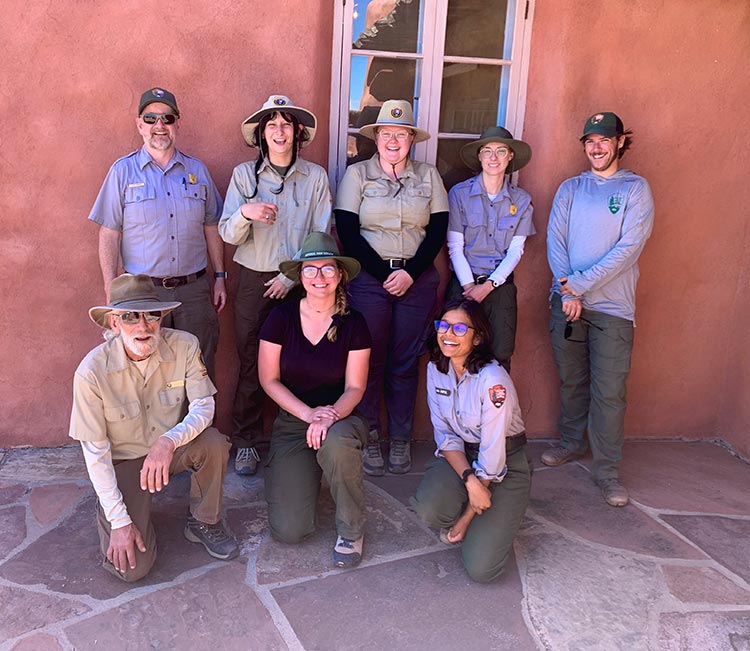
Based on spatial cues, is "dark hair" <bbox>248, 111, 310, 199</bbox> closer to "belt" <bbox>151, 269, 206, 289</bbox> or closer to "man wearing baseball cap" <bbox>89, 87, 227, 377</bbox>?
"man wearing baseball cap" <bbox>89, 87, 227, 377</bbox>

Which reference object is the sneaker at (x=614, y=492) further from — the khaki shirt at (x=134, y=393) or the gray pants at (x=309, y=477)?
the khaki shirt at (x=134, y=393)

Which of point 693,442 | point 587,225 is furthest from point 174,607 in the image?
point 693,442

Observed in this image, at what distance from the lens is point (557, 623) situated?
269 centimetres

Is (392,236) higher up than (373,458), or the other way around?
(392,236)

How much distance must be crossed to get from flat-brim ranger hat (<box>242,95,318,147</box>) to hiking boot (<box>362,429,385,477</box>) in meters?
1.71

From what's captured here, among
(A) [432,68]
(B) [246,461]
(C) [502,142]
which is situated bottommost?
(B) [246,461]

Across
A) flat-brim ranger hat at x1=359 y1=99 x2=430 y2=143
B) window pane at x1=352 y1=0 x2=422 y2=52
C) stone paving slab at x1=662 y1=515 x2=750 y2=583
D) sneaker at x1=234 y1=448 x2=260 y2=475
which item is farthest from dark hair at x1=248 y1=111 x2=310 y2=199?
stone paving slab at x1=662 y1=515 x2=750 y2=583

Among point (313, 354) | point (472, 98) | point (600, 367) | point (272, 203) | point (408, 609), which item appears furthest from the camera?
point (472, 98)

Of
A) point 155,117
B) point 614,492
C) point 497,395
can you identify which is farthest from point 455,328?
point 155,117

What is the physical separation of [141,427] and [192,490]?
0.38 meters

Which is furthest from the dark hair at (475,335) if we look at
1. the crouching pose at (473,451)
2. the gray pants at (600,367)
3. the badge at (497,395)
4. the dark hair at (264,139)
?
the dark hair at (264,139)

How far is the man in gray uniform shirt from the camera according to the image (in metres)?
3.76

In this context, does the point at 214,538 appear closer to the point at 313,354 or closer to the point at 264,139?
the point at 313,354

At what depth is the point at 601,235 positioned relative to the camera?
3820 millimetres
